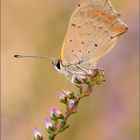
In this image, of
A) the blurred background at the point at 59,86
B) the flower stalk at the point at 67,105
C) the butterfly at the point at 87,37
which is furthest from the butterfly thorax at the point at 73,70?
the blurred background at the point at 59,86

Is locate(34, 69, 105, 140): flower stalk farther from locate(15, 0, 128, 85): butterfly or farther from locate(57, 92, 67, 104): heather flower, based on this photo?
locate(15, 0, 128, 85): butterfly

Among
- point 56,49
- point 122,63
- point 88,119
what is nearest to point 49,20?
point 56,49

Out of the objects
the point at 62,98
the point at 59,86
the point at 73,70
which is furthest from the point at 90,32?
the point at 59,86

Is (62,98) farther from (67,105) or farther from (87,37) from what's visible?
(87,37)

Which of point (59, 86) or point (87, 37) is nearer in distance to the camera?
point (87, 37)

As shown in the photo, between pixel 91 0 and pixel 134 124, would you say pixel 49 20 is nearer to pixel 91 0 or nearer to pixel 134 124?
pixel 134 124

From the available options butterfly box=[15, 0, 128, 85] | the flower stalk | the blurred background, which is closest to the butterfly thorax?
butterfly box=[15, 0, 128, 85]

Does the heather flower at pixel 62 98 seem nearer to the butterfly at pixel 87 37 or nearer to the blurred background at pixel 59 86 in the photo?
the butterfly at pixel 87 37
